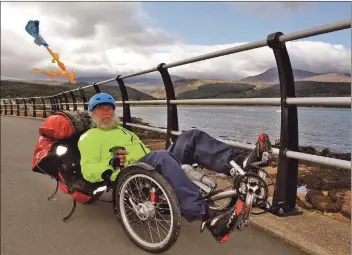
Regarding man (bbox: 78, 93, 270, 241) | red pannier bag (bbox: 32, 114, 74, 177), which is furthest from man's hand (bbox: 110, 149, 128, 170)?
red pannier bag (bbox: 32, 114, 74, 177)

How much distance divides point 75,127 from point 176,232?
1788mm

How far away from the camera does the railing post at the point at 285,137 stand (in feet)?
9.93

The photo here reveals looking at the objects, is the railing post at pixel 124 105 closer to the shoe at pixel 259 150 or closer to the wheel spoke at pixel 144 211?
the wheel spoke at pixel 144 211

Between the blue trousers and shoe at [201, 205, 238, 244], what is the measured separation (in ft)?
0.35

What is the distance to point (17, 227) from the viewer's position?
3330 millimetres

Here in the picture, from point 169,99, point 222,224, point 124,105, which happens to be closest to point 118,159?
point 222,224

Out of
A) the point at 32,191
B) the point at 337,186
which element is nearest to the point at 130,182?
the point at 32,191

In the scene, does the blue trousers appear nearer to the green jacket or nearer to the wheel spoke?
the wheel spoke

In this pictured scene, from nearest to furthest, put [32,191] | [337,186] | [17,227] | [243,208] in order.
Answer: [243,208] → [17,227] → [32,191] → [337,186]

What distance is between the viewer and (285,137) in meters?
3.11

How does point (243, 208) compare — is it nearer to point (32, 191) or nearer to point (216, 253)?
point (216, 253)

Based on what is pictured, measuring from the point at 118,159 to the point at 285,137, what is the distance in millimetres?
1426

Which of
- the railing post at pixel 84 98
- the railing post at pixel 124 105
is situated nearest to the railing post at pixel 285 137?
the railing post at pixel 124 105

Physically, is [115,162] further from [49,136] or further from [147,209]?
[49,136]
